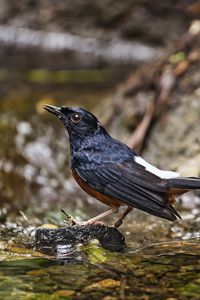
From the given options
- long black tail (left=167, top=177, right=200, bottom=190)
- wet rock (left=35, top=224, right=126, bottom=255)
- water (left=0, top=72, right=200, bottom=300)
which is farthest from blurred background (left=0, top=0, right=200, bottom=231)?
long black tail (left=167, top=177, right=200, bottom=190)

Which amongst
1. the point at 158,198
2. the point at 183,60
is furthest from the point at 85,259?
the point at 183,60

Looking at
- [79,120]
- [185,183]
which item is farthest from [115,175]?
[79,120]

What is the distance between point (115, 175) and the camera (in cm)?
523

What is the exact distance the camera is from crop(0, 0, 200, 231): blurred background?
859cm

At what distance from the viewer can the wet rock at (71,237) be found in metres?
4.89

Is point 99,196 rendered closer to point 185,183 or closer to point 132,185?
point 132,185

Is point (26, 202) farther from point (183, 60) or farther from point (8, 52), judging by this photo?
point (8, 52)

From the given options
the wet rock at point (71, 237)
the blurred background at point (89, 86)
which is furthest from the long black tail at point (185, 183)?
the blurred background at point (89, 86)

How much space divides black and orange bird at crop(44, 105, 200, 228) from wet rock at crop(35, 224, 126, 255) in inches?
5.4

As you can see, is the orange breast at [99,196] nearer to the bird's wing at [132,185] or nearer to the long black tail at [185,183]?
the bird's wing at [132,185]

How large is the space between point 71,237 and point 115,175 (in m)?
0.62

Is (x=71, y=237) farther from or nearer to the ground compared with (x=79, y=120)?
nearer to the ground

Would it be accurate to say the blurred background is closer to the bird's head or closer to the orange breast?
the bird's head

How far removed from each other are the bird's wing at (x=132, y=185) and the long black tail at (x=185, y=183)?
5 centimetres
